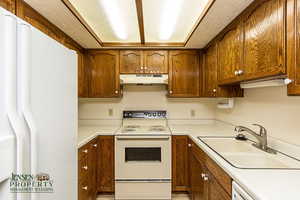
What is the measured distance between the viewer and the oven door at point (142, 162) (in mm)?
2469

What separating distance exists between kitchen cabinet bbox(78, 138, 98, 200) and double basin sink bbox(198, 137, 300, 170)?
125 centimetres

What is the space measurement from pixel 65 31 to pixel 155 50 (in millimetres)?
1273

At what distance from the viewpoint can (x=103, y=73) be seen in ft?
9.42

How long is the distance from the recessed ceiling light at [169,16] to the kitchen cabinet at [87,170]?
5.26ft

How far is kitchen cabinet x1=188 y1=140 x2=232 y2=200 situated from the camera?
1.24 meters

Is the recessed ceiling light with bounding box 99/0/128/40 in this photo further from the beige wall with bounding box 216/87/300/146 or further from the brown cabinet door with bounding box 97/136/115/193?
the beige wall with bounding box 216/87/300/146

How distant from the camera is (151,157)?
2.52 metres

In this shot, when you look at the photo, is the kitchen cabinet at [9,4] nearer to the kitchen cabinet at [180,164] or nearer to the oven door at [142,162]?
the oven door at [142,162]

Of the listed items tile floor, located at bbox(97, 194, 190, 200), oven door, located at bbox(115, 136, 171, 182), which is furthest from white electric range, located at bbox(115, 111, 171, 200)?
tile floor, located at bbox(97, 194, 190, 200)

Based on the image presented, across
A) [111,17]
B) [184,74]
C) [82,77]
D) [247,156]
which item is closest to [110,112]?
[82,77]

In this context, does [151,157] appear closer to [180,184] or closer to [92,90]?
[180,184]

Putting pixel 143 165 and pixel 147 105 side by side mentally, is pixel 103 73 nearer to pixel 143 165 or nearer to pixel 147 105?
pixel 147 105

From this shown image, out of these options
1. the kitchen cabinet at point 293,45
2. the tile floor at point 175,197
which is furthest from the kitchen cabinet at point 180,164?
the kitchen cabinet at point 293,45

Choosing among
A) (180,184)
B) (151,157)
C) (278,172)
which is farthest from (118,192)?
(278,172)
